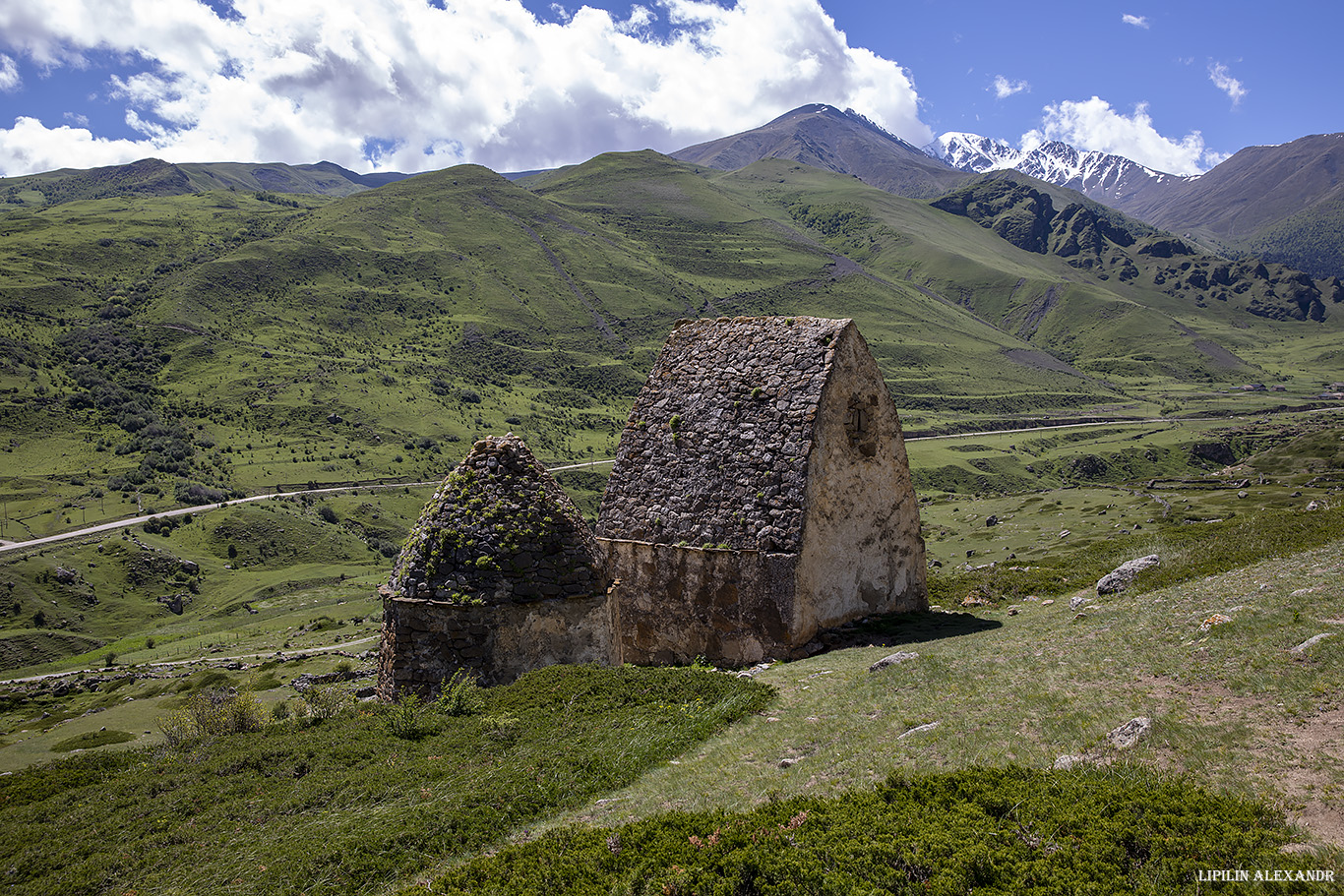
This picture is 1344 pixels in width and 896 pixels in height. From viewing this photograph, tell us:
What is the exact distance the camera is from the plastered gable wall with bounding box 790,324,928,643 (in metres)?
16.6

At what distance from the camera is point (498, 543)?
1360 cm

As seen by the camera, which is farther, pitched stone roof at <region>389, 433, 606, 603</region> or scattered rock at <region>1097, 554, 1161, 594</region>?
scattered rock at <region>1097, 554, 1161, 594</region>

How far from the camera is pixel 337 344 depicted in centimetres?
15462

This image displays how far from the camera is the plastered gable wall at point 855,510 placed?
16625 millimetres

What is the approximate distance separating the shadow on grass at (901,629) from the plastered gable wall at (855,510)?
332 millimetres

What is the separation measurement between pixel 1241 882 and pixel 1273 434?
144265mm

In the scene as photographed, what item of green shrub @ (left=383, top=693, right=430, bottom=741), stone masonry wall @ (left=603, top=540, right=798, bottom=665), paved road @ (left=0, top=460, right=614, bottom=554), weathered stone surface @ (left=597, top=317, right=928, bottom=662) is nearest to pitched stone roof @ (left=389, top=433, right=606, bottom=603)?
stone masonry wall @ (left=603, top=540, right=798, bottom=665)

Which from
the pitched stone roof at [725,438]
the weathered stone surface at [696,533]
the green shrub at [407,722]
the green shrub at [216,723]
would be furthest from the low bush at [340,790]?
the pitched stone roof at [725,438]

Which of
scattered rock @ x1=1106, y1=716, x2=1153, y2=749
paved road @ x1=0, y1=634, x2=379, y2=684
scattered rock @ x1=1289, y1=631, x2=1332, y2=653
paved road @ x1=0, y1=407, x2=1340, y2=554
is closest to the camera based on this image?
scattered rock @ x1=1106, y1=716, x2=1153, y2=749

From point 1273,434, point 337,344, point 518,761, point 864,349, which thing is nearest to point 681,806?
point 518,761

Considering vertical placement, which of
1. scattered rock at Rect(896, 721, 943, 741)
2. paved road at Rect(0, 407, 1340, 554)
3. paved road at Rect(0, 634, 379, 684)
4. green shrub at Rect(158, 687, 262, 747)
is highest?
scattered rock at Rect(896, 721, 943, 741)

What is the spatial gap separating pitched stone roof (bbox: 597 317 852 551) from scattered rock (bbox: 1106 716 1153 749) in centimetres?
860

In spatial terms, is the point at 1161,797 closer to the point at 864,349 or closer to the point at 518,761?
the point at 518,761

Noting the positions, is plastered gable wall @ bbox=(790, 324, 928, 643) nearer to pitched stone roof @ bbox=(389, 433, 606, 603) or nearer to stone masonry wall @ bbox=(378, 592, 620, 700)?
pitched stone roof @ bbox=(389, 433, 606, 603)
